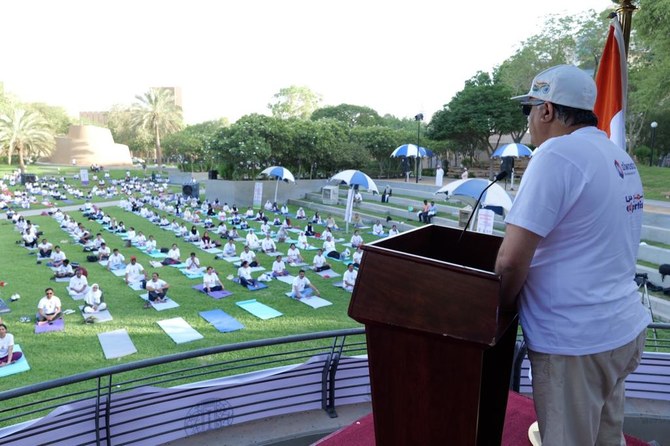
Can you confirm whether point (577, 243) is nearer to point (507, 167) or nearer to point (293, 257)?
point (507, 167)

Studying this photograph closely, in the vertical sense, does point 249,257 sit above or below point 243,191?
below

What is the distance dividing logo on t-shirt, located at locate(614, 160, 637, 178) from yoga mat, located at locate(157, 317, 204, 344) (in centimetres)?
884

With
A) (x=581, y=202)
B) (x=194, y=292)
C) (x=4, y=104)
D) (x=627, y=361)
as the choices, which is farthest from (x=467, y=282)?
(x=4, y=104)

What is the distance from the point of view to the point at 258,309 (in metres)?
11.2

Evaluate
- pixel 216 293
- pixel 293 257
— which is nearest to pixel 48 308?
pixel 216 293

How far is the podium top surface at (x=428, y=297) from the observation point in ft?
5.04

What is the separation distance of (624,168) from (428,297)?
0.89 metres

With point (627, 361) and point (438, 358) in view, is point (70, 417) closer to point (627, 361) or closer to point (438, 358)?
point (438, 358)

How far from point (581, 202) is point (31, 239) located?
67.5ft

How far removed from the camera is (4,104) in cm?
4925

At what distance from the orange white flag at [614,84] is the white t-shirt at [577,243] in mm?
3360

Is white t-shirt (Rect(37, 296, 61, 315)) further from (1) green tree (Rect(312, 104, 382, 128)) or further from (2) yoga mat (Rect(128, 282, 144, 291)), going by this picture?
(1) green tree (Rect(312, 104, 382, 128))

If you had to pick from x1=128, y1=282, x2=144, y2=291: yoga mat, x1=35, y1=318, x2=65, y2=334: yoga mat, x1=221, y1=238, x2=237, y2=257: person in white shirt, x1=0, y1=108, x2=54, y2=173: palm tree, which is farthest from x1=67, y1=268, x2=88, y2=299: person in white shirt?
x1=0, y1=108, x2=54, y2=173: palm tree

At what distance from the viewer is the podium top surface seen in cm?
154
